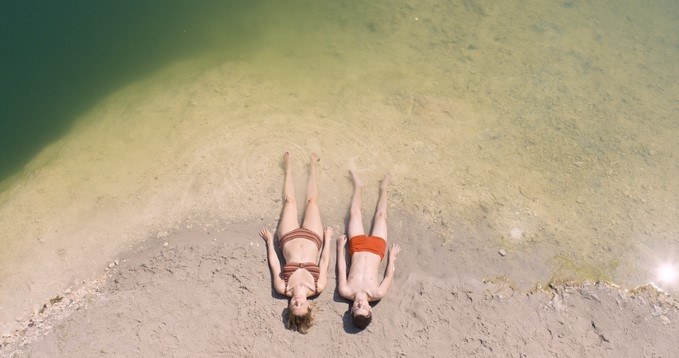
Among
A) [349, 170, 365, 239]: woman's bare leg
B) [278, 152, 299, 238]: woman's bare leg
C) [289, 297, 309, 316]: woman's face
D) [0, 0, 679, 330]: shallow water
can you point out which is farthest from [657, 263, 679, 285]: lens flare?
[278, 152, 299, 238]: woman's bare leg

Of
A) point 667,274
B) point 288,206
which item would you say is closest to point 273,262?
point 288,206

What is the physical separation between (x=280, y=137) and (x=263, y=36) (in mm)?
2418

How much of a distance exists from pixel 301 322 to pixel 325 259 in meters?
0.73

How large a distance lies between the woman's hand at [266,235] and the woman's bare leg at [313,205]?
15.7 inches

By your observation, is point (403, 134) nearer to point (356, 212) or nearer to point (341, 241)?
point (356, 212)

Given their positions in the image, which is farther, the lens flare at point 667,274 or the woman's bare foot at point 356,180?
the woman's bare foot at point 356,180

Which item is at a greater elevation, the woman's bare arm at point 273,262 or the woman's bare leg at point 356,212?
the woman's bare leg at point 356,212

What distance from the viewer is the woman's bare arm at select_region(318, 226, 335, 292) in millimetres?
4493

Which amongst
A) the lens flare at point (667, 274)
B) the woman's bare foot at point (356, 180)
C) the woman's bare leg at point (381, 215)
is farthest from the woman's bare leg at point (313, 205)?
the lens flare at point (667, 274)

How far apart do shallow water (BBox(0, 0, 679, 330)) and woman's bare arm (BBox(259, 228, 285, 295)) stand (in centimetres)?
38

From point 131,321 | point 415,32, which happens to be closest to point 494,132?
point 415,32

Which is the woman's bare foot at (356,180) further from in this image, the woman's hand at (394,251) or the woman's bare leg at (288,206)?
the woman's hand at (394,251)

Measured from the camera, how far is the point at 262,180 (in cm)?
543

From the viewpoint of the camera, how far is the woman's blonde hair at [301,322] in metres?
4.19
